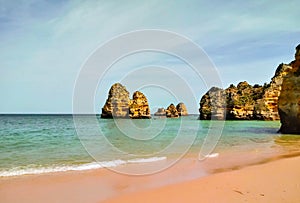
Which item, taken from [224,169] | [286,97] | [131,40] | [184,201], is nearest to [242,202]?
[184,201]

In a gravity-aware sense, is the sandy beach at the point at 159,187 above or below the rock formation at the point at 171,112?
below

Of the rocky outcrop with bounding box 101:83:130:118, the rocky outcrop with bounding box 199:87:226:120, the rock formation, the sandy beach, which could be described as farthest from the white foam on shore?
the rock formation

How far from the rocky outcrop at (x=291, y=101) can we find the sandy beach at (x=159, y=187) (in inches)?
697

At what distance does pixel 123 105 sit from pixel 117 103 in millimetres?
2073

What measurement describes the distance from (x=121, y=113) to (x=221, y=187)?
260ft

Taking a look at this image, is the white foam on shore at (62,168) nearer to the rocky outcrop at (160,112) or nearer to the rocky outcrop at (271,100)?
the rocky outcrop at (271,100)

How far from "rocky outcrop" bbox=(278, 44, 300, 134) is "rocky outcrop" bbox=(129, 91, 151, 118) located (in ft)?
201

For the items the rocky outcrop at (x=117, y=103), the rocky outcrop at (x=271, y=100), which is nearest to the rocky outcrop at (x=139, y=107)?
the rocky outcrop at (x=117, y=103)

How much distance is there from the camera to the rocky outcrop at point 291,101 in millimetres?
24156

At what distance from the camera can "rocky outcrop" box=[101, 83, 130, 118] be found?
267ft

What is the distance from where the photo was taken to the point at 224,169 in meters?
8.73

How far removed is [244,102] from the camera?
246ft

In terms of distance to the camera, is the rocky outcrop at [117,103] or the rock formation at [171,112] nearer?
the rocky outcrop at [117,103]

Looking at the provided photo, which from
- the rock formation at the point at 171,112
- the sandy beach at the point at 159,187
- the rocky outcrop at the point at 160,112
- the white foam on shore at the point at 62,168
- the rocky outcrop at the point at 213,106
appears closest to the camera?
the sandy beach at the point at 159,187
